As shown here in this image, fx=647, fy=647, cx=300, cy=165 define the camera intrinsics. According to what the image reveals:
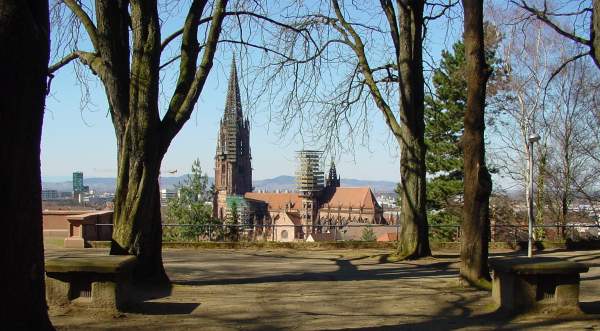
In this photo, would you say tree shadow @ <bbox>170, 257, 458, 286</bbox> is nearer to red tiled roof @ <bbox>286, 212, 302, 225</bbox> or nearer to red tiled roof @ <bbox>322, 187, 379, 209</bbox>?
red tiled roof @ <bbox>286, 212, 302, 225</bbox>

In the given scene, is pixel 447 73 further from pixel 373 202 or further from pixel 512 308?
pixel 373 202

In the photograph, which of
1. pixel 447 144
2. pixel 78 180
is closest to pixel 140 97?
pixel 447 144

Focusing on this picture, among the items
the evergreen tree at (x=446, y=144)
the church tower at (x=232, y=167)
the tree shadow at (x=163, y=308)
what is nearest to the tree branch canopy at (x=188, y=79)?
the tree shadow at (x=163, y=308)

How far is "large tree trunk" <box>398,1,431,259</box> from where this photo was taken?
17125 millimetres

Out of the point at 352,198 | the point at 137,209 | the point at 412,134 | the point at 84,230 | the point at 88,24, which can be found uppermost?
the point at 88,24

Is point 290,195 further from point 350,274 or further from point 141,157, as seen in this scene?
point 141,157

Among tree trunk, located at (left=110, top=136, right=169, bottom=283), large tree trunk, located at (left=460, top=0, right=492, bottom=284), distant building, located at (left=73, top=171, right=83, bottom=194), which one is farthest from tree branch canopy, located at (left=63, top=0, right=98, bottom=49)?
distant building, located at (left=73, top=171, right=83, bottom=194)

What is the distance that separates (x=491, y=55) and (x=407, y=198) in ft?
66.1

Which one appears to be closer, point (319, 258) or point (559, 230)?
point (319, 258)

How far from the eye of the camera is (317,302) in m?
9.72

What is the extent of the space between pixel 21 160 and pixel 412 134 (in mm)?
13206

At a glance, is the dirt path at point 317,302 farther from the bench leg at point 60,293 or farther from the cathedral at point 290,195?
the cathedral at point 290,195

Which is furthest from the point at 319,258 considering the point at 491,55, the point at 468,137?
the point at 491,55

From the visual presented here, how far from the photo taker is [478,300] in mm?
9820
